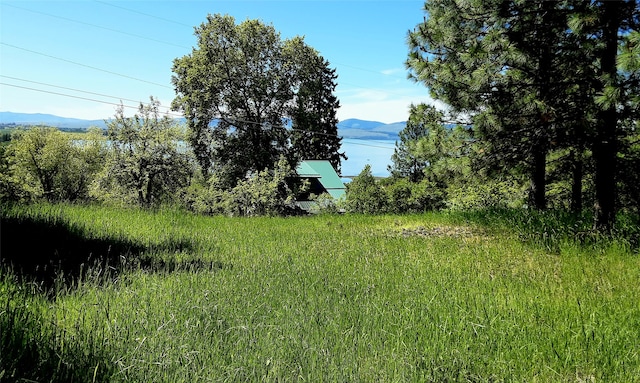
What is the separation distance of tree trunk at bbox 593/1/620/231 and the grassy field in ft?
1.77

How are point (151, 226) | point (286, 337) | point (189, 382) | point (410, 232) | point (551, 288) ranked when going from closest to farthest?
point (189, 382) → point (286, 337) → point (551, 288) → point (151, 226) → point (410, 232)

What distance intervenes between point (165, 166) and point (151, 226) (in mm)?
19816

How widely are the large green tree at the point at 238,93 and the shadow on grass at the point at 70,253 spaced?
67.3 feet

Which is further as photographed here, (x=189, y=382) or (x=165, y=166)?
(x=165, y=166)

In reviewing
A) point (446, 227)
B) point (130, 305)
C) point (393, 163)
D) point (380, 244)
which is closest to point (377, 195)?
point (446, 227)

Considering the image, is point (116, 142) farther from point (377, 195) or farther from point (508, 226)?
point (508, 226)

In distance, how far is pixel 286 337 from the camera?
10.2 ft

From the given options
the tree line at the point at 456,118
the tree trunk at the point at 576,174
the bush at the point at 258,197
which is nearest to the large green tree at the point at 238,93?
the tree line at the point at 456,118

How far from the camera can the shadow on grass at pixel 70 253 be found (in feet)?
15.1

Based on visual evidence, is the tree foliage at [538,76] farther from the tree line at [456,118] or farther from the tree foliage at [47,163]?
the tree foliage at [47,163]

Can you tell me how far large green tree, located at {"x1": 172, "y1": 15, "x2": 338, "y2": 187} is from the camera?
2683cm

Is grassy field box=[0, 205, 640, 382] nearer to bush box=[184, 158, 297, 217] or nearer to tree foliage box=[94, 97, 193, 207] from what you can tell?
bush box=[184, 158, 297, 217]

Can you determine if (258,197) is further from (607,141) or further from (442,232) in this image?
(607,141)

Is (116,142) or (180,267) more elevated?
(116,142)
